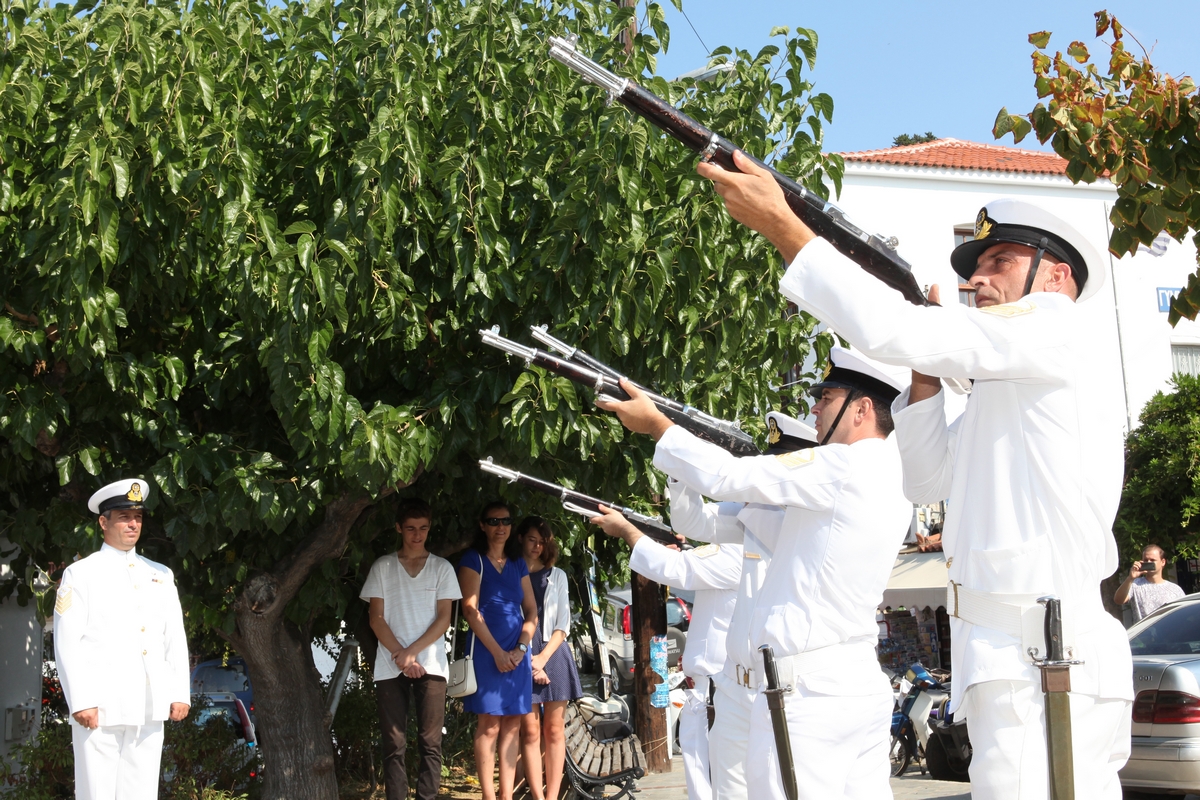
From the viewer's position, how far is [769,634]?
12.7 ft

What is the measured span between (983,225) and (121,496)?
4659 mm

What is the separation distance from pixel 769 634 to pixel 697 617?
3.13m

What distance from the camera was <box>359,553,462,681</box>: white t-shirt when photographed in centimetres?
741

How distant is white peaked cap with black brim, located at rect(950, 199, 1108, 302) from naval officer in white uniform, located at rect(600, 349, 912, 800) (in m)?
0.97

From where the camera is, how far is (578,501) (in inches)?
278

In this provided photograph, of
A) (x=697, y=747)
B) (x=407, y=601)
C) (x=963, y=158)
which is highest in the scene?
(x=963, y=158)

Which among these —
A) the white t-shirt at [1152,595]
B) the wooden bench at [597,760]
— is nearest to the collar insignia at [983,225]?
the wooden bench at [597,760]

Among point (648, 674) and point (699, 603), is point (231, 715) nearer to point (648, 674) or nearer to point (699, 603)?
point (648, 674)

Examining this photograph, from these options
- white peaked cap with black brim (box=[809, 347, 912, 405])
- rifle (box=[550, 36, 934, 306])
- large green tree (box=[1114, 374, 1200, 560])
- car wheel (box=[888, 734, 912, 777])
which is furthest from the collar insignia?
large green tree (box=[1114, 374, 1200, 560])

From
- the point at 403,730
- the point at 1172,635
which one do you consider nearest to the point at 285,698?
the point at 403,730

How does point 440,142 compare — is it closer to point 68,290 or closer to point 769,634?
point 68,290

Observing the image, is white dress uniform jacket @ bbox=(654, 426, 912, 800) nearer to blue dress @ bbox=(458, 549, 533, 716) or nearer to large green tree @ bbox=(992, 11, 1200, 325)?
large green tree @ bbox=(992, 11, 1200, 325)

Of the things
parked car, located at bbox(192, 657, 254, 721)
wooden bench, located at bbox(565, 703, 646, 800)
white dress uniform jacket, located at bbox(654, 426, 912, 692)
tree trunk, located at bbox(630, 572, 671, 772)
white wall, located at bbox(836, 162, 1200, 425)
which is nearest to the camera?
white dress uniform jacket, located at bbox(654, 426, 912, 692)

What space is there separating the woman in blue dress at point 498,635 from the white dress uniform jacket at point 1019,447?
Answer: 5.10 m
